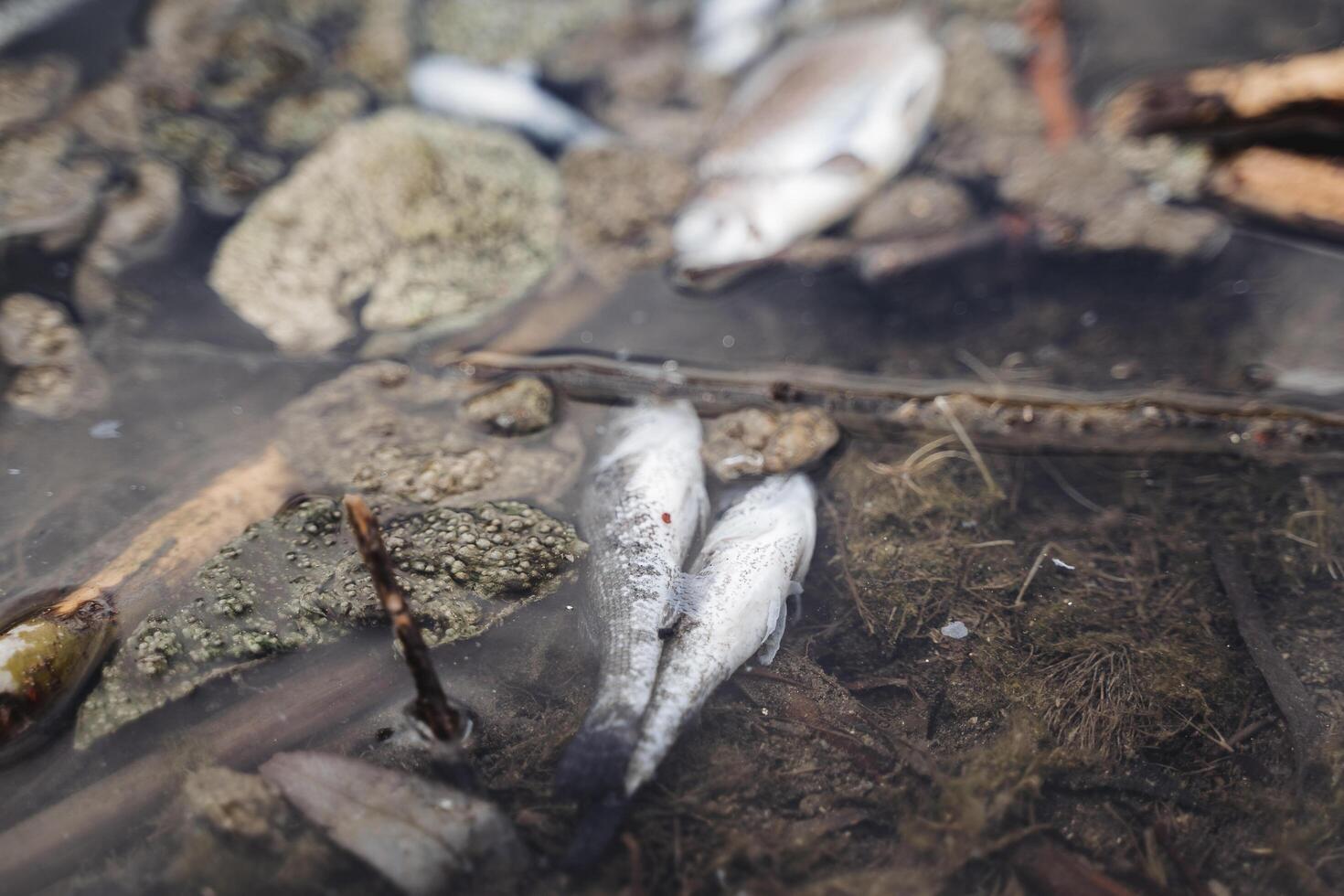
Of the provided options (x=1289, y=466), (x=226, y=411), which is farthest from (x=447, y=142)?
(x=1289, y=466)

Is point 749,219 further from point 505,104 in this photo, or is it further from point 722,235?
point 505,104

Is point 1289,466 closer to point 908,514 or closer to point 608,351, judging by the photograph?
point 908,514

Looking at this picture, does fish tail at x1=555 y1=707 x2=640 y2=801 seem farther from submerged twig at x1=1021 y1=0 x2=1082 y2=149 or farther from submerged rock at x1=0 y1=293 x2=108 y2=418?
submerged twig at x1=1021 y1=0 x2=1082 y2=149

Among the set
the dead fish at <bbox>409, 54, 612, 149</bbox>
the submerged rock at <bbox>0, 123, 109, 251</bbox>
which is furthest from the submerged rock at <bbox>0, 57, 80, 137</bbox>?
the dead fish at <bbox>409, 54, 612, 149</bbox>

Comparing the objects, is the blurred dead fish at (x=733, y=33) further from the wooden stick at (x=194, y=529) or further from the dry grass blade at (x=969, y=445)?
the wooden stick at (x=194, y=529)

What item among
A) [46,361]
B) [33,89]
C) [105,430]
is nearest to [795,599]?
[105,430]
